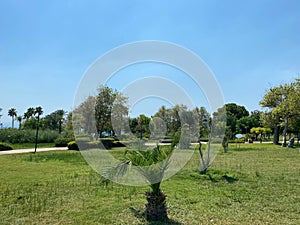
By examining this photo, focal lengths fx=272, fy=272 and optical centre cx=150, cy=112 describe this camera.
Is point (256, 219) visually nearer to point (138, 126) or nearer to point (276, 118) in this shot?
point (138, 126)

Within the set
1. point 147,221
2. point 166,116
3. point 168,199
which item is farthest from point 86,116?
point 147,221

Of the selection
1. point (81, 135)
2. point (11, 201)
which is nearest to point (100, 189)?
point (11, 201)

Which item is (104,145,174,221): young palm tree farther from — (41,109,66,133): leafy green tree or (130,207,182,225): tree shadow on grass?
(41,109,66,133): leafy green tree

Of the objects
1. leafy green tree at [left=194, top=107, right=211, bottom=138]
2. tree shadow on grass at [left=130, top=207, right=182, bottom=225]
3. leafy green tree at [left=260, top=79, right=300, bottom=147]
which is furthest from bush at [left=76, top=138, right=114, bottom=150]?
leafy green tree at [left=260, top=79, right=300, bottom=147]

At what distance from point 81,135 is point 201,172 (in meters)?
12.7

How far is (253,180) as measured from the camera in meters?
7.02

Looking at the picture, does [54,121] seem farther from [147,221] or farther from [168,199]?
[147,221]

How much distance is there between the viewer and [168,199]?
5195 mm

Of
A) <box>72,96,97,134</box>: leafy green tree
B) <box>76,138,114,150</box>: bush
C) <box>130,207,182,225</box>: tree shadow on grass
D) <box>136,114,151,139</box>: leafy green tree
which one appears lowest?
<box>130,207,182,225</box>: tree shadow on grass

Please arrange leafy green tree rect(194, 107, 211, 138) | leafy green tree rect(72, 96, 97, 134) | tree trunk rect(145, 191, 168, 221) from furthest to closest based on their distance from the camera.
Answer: leafy green tree rect(72, 96, 97, 134)
leafy green tree rect(194, 107, 211, 138)
tree trunk rect(145, 191, 168, 221)

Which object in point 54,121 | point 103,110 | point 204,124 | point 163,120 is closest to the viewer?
point 163,120

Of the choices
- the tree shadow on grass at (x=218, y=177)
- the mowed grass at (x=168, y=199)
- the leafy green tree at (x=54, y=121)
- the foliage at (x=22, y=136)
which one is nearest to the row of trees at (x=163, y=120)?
the mowed grass at (x=168, y=199)

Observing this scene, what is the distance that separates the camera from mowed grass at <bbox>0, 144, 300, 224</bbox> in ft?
13.8

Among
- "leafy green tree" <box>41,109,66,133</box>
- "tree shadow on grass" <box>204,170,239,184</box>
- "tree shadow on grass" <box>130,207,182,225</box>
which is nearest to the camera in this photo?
"tree shadow on grass" <box>130,207,182,225</box>
